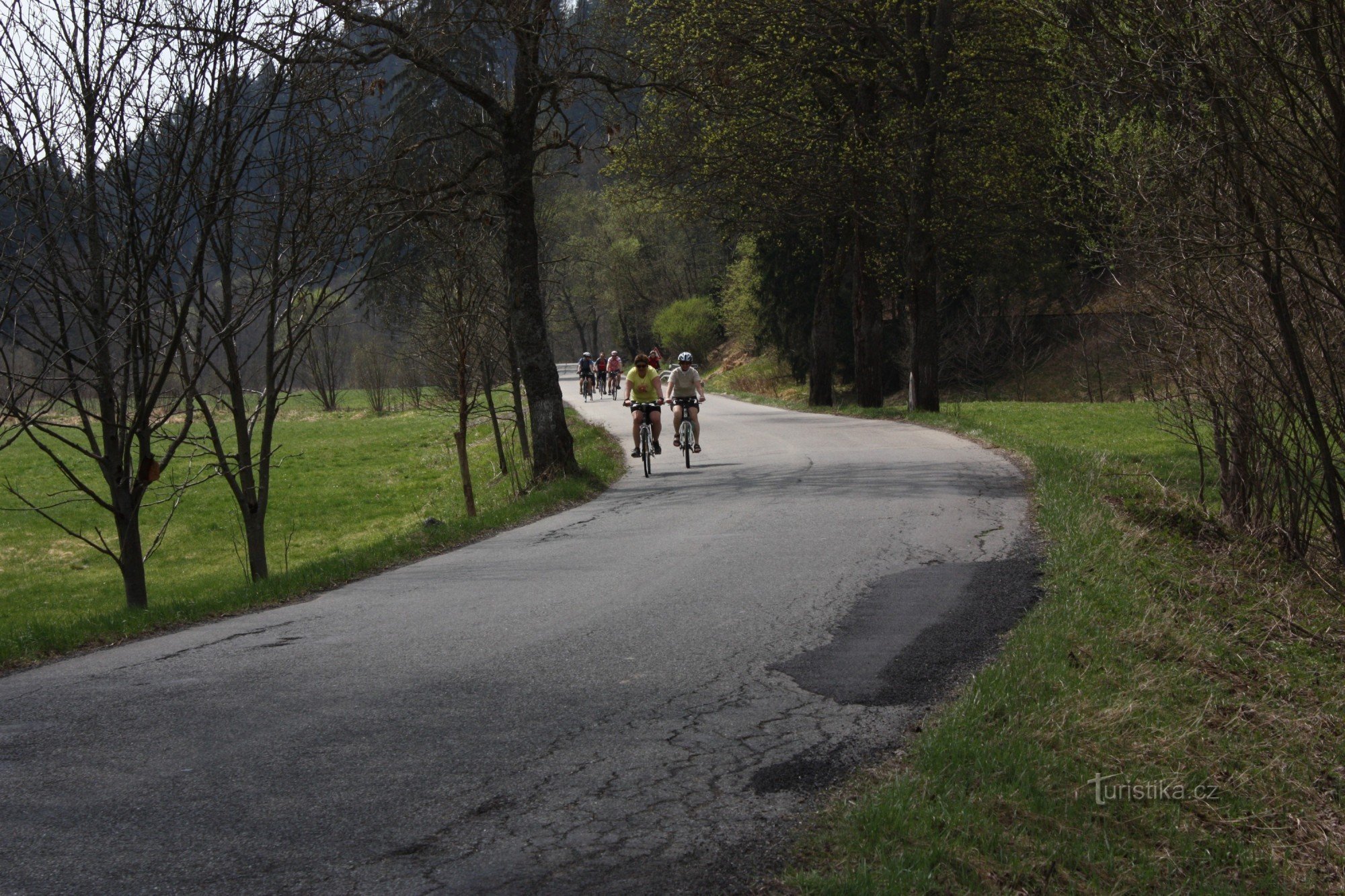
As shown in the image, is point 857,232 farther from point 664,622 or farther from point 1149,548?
point 664,622

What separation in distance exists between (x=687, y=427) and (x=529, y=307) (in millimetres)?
3268

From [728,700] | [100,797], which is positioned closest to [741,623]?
[728,700]

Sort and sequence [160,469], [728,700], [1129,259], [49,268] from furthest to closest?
[160,469] → [1129,259] → [49,268] → [728,700]

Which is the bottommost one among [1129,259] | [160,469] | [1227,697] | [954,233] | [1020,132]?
[1227,697]

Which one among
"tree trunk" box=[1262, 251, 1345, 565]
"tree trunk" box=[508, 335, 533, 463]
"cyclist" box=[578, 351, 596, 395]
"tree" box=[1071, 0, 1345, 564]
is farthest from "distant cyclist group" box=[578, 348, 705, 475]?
"cyclist" box=[578, 351, 596, 395]

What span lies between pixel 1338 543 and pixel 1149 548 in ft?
5.11

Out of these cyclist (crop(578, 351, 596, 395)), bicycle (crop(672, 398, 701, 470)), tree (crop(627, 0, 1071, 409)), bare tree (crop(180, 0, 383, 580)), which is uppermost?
tree (crop(627, 0, 1071, 409))

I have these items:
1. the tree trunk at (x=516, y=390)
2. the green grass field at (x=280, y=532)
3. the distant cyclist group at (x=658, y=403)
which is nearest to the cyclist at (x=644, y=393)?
the distant cyclist group at (x=658, y=403)

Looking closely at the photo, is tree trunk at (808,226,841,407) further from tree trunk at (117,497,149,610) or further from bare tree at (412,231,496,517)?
tree trunk at (117,497,149,610)

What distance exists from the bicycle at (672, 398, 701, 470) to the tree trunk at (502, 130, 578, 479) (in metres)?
1.90

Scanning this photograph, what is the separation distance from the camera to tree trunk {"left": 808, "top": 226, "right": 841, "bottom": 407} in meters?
34.3

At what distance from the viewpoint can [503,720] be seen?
19.0 feet

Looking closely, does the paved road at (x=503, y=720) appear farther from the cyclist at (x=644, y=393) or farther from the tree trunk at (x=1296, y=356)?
the cyclist at (x=644, y=393)

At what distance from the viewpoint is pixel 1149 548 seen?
10.9 m
